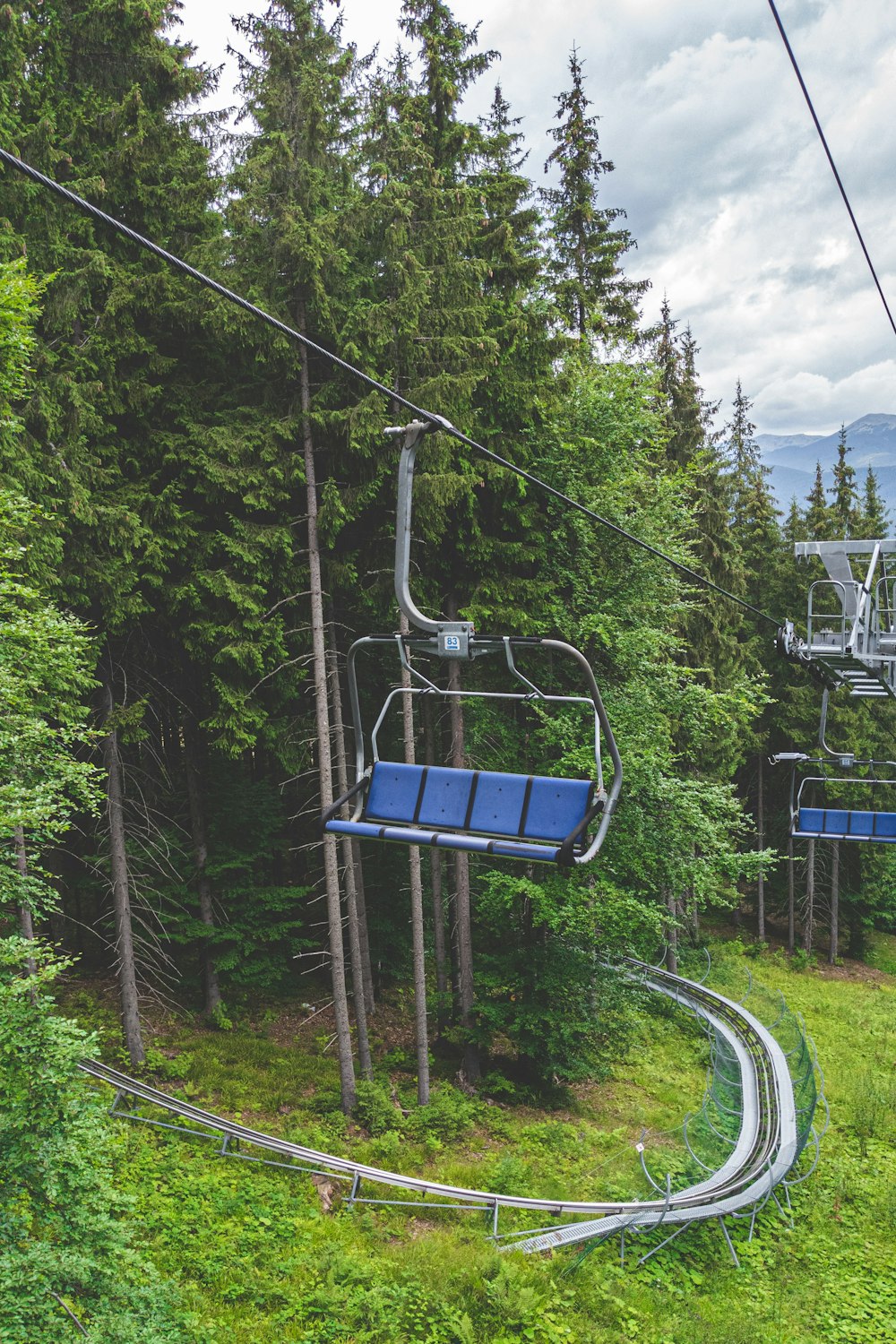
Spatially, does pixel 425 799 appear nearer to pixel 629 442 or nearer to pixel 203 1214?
pixel 203 1214

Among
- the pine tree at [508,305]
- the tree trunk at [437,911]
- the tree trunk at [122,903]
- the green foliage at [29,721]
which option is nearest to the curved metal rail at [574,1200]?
the tree trunk at [122,903]

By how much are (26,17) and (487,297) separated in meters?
6.78

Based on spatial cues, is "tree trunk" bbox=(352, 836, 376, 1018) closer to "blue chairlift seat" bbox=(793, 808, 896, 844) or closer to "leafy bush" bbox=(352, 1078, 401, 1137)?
"leafy bush" bbox=(352, 1078, 401, 1137)

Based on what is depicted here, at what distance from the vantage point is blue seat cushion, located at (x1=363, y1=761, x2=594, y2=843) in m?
4.58

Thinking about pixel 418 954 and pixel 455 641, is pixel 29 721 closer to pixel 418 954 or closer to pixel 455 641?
pixel 455 641

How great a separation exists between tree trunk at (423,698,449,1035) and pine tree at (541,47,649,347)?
28.2ft

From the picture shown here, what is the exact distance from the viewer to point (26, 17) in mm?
9789

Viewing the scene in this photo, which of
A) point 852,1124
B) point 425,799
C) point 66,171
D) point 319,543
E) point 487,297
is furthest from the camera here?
point 852,1124

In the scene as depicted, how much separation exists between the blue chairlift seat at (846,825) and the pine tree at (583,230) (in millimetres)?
10226

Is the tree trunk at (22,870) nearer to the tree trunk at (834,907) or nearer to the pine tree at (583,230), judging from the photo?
the pine tree at (583,230)

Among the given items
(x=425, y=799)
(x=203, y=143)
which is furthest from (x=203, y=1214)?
(x=203, y=143)

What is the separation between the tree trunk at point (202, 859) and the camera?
13672 millimetres

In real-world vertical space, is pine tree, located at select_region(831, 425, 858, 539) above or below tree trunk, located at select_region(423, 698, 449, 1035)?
above

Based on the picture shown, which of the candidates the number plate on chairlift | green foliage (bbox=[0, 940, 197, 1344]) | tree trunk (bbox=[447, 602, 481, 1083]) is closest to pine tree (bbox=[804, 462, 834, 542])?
tree trunk (bbox=[447, 602, 481, 1083])
